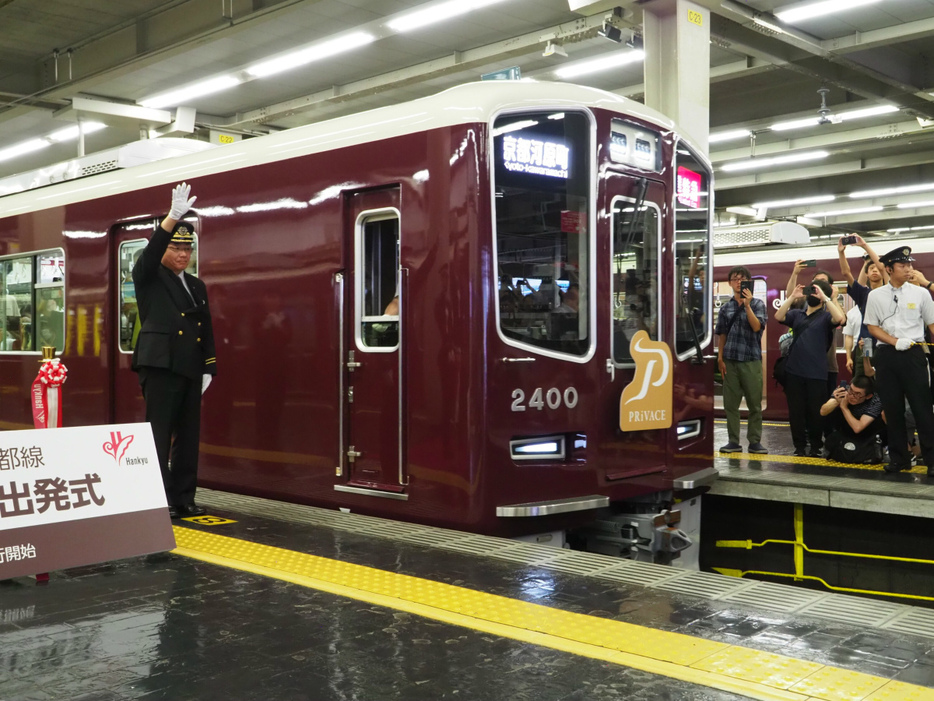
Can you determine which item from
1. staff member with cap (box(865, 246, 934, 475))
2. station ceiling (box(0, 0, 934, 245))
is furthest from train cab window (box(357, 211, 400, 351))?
station ceiling (box(0, 0, 934, 245))

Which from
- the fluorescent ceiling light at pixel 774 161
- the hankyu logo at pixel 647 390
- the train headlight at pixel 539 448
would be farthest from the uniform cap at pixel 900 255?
the fluorescent ceiling light at pixel 774 161

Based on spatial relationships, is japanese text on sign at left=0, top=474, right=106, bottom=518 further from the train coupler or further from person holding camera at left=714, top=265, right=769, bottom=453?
person holding camera at left=714, top=265, right=769, bottom=453

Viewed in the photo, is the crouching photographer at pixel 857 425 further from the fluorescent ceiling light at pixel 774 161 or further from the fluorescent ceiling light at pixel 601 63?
the fluorescent ceiling light at pixel 774 161

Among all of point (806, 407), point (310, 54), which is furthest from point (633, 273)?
point (310, 54)

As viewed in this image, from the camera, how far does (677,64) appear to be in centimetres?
988

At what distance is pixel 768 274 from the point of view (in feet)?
45.2

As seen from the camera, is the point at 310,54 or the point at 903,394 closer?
the point at 903,394

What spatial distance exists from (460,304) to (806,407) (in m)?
5.03

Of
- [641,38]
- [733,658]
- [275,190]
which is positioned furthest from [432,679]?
[641,38]

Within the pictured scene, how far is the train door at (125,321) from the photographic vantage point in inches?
300

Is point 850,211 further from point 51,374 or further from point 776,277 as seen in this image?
point 51,374

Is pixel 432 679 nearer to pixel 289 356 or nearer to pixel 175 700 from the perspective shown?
pixel 175 700

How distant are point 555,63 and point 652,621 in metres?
11.3

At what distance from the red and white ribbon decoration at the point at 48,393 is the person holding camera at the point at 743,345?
5.81m
